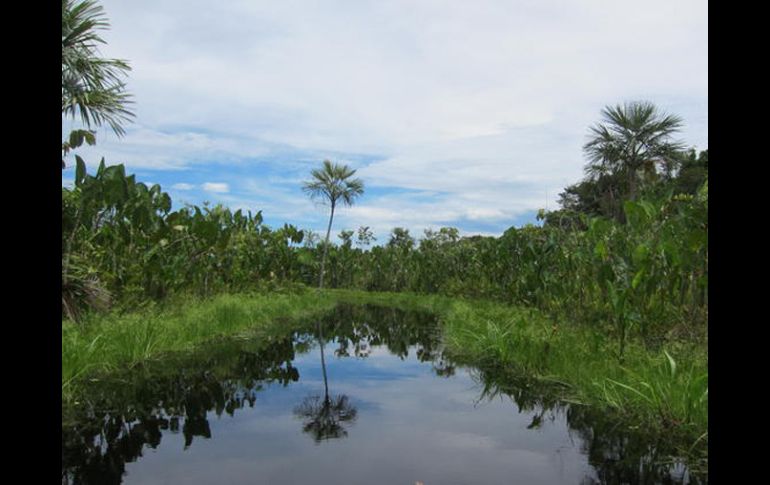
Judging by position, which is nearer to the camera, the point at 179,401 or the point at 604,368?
the point at 179,401

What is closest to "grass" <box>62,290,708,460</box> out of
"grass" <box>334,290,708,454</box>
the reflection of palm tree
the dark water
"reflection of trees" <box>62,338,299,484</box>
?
"grass" <box>334,290,708,454</box>

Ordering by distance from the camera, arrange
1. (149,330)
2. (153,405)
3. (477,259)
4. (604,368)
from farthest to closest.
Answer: (477,259) → (149,330) → (604,368) → (153,405)

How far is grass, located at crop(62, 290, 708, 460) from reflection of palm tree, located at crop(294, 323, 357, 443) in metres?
2.42

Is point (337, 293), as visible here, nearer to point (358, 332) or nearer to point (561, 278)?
point (358, 332)

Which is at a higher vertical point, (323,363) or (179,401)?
(179,401)

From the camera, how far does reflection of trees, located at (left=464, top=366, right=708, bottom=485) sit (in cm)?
353

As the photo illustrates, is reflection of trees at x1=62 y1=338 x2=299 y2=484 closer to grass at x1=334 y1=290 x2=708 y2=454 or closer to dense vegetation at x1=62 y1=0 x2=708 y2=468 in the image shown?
dense vegetation at x1=62 y1=0 x2=708 y2=468

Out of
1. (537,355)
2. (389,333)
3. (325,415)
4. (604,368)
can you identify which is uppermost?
(604,368)

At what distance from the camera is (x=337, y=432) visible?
462cm

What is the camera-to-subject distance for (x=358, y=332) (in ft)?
40.8

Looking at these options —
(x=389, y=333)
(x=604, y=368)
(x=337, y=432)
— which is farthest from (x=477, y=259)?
(x=337, y=432)

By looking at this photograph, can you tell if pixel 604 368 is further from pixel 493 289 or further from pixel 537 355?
pixel 493 289

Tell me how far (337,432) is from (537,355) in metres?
3.54
